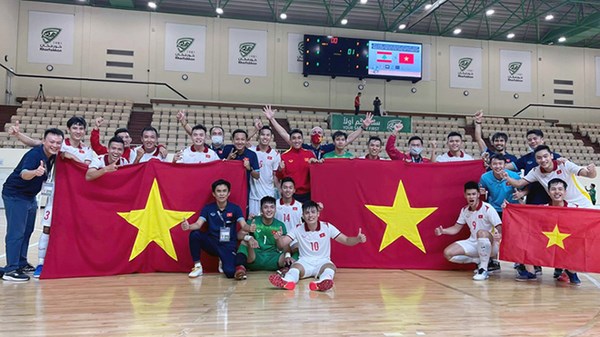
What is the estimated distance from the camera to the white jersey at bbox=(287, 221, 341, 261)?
193 inches

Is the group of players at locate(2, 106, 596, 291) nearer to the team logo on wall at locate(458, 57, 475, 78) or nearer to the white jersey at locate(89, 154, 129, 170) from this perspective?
the white jersey at locate(89, 154, 129, 170)

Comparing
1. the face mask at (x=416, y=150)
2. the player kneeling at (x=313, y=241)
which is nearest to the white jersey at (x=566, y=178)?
the face mask at (x=416, y=150)

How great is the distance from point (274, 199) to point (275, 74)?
1524 cm

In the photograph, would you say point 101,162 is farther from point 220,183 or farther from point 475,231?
point 475,231

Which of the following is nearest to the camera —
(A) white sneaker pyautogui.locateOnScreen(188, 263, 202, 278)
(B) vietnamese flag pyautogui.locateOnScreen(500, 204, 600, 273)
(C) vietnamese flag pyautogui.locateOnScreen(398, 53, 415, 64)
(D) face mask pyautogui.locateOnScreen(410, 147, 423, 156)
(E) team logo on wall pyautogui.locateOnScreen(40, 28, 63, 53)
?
(B) vietnamese flag pyautogui.locateOnScreen(500, 204, 600, 273)

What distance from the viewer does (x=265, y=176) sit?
5.89 metres

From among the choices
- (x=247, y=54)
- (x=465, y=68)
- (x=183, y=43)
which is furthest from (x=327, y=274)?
(x=465, y=68)

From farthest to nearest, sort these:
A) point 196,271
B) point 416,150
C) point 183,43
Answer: point 183,43, point 416,150, point 196,271

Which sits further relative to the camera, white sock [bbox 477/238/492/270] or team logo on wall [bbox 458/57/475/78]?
team logo on wall [bbox 458/57/475/78]

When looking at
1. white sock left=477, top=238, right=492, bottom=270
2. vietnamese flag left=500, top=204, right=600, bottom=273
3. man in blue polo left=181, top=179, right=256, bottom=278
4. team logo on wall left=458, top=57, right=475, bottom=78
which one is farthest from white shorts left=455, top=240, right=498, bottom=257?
team logo on wall left=458, top=57, right=475, bottom=78

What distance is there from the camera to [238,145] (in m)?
5.66

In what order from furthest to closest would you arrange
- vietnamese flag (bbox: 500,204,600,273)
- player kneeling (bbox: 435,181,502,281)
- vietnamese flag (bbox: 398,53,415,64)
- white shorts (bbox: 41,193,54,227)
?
vietnamese flag (bbox: 398,53,415,64) < player kneeling (bbox: 435,181,502,281) < white shorts (bbox: 41,193,54,227) < vietnamese flag (bbox: 500,204,600,273)

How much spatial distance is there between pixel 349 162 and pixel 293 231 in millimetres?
1445

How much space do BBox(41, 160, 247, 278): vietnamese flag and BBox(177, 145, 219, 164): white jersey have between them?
244mm
